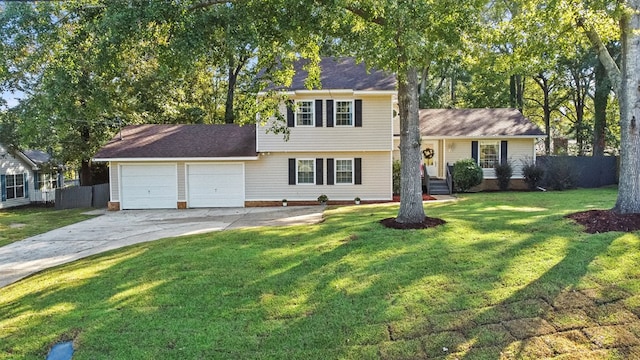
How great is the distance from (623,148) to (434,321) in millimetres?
6507

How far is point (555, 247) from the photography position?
6.73 m

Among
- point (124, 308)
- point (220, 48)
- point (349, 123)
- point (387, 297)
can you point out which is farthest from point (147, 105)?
point (387, 297)

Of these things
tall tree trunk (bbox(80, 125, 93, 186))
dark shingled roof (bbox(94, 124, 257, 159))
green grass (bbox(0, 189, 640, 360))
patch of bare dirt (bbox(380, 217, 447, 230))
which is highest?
dark shingled roof (bbox(94, 124, 257, 159))

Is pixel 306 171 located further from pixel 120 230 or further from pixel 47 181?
pixel 47 181

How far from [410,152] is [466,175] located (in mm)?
10855

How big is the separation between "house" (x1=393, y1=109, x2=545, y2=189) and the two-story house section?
3.19 metres

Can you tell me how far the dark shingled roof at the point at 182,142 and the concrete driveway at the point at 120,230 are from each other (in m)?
2.58

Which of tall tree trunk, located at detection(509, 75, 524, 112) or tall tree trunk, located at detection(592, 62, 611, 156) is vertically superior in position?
tall tree trunk, located at detection(509, 75, 524, 112)

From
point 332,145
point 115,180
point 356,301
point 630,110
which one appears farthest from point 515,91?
point 356,301

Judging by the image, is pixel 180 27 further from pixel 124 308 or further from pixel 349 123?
pixel 349 123

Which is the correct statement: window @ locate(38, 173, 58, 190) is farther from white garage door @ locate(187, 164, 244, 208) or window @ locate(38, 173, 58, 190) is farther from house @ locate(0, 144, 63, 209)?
white garage door @ locate(187, 164, 244, 208)

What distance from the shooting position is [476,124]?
22062mm

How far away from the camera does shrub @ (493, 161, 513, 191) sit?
66.2 ft

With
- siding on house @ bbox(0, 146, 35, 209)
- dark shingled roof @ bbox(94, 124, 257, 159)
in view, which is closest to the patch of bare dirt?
dark shingled roof @ bbox(94, 124, 257, 159)
